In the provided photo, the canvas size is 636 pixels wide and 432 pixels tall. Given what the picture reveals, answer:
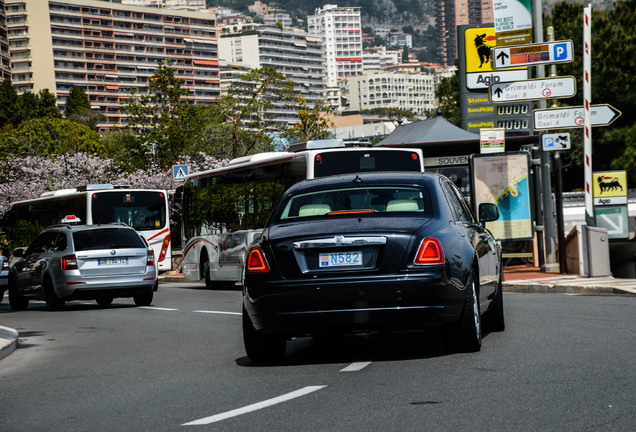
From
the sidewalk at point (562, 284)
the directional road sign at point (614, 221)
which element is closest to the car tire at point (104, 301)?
the sidewalk at point (562, 284)

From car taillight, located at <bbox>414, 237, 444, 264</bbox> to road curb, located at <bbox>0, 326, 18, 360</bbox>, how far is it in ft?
17.7

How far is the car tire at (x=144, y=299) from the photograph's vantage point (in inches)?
831

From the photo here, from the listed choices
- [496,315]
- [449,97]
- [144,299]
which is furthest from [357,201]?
[449,97]

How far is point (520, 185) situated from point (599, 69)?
4449 centimetres

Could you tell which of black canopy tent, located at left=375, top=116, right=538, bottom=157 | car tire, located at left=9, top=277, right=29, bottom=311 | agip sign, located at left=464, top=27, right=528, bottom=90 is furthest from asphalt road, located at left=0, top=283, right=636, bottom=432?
agip sign, located at left=464, top=27, right=528, bottom=90

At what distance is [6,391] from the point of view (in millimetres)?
8922

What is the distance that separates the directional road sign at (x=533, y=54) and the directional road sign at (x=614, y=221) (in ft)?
18.9

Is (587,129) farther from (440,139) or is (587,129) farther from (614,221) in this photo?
(440,139)

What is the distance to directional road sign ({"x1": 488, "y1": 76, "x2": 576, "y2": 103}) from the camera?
2030 cm

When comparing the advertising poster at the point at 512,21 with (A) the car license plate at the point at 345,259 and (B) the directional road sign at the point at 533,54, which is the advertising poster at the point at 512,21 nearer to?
(B) the directional road sign at the point at 533,54

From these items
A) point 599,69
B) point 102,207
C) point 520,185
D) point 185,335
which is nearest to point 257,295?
point 185,335

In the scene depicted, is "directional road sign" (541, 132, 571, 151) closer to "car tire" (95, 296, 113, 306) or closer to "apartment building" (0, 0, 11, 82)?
"car tire" (95, 296, 113, 306)

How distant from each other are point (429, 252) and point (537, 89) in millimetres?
12548

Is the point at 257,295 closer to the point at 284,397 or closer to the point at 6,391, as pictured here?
the point at 284,397
